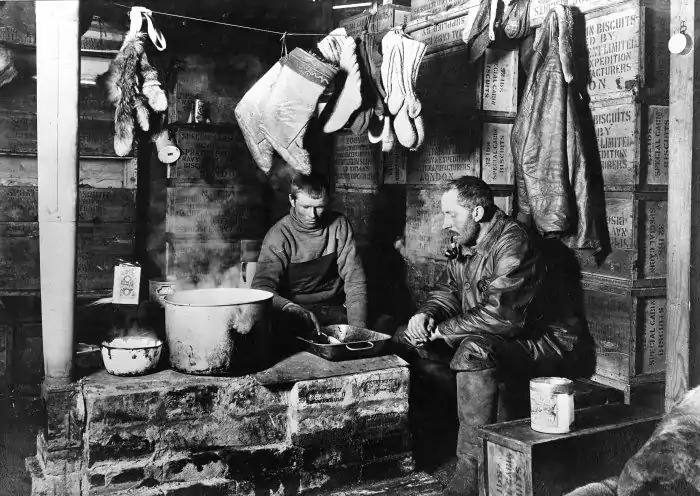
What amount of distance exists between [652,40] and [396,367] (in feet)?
8.84

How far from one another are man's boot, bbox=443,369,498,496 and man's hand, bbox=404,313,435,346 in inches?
22.2

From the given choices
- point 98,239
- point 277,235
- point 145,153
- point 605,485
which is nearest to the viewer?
point 605,485

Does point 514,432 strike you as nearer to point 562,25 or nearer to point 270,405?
point 270,405

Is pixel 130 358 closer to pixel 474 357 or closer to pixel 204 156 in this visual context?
pixel 474 357

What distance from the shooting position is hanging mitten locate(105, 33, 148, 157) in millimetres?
3932

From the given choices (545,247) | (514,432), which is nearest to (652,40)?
(545,247)

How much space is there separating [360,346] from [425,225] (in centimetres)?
225

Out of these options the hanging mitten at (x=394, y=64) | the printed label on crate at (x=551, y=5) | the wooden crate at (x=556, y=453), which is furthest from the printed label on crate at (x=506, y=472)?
the printed label on crate at (x=551, y=5)

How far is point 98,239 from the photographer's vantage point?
6711mm

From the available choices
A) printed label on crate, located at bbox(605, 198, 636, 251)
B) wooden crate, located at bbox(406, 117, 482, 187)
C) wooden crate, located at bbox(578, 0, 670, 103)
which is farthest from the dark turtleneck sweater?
wooden crate, located at bbox(578, 0, 670, 103)

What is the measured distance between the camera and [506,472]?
3230mm

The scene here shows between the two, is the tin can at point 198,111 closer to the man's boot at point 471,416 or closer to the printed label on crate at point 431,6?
the printed label on crate at point 431,6

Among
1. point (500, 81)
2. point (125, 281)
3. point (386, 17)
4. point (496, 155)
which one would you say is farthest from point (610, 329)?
point (386, 17)

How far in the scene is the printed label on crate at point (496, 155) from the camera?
5203 millimetres
